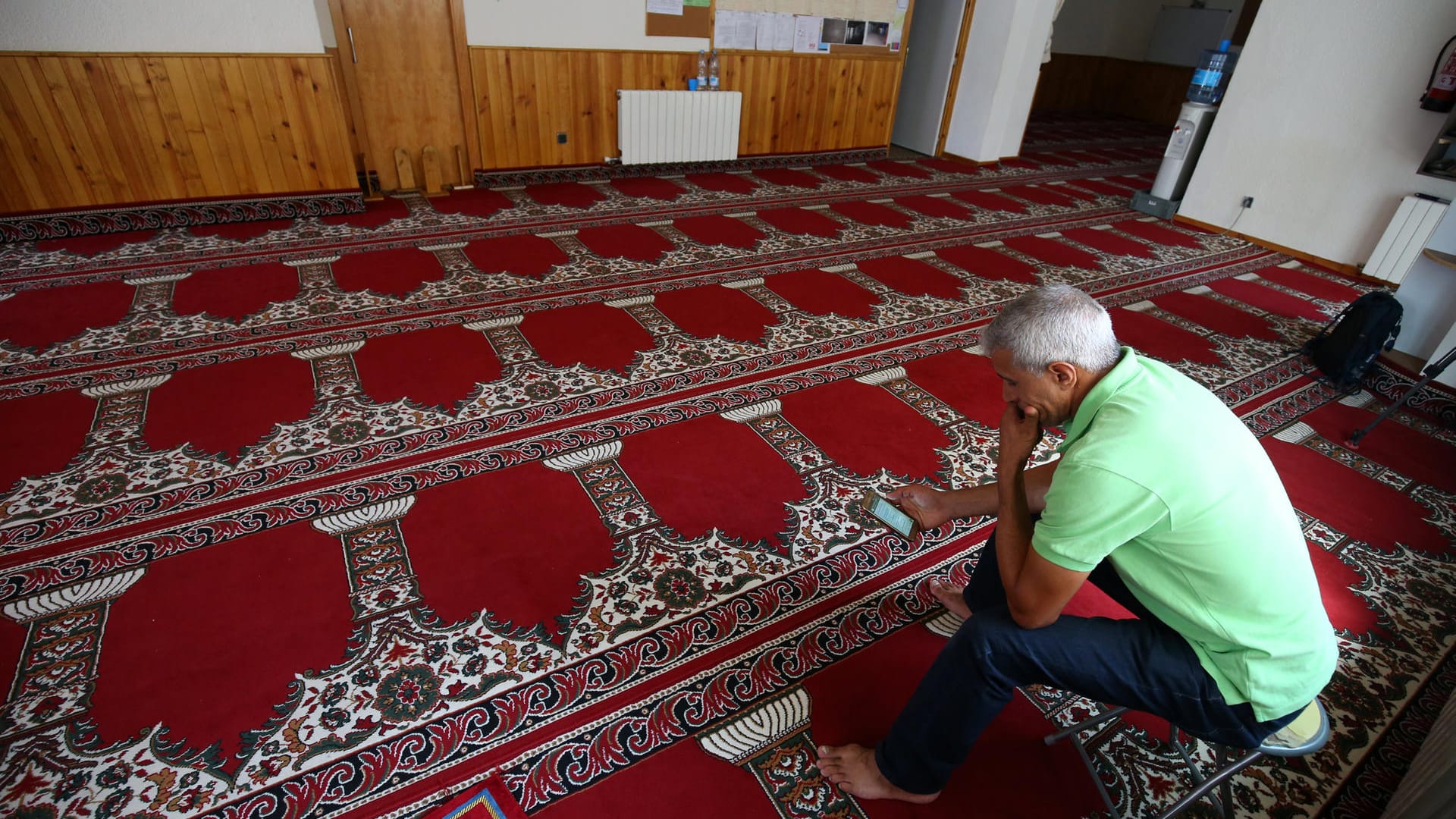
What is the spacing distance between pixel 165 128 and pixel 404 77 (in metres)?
1.47

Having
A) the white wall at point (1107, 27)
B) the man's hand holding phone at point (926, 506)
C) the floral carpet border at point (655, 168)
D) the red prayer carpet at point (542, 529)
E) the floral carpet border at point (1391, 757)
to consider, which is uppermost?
the white wall at point (1107, 27)

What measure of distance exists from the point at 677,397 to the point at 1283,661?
2.09 metres

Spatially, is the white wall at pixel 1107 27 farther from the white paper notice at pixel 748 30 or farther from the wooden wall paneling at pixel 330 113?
the wooden wall paneling at pixel 330 113

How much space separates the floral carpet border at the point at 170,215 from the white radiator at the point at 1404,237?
7.15 m

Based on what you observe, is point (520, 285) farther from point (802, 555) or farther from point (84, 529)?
point (802, 555)

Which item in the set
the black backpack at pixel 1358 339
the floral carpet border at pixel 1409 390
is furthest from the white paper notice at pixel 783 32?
the floral carpet border at pixel 1409 390

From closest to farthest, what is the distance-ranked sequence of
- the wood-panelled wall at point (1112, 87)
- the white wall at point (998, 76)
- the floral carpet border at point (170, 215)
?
the floral carpet border at point (170, 215), the white wall at point (998, 76), the wood-panelled wall at point (1112, 87)

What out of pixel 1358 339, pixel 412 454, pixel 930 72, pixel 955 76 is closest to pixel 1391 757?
pixel 1358 339

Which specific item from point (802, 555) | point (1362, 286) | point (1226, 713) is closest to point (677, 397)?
point (802, 555)

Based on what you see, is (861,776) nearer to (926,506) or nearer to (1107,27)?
(926,506)

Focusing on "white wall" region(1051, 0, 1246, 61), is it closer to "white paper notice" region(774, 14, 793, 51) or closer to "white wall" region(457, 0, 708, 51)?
"white paper notice" region(774, 14, 793, 51)

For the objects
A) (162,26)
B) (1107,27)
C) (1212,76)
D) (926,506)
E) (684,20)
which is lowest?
(926,506)

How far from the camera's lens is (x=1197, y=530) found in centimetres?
111

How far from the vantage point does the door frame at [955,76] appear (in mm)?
7031
